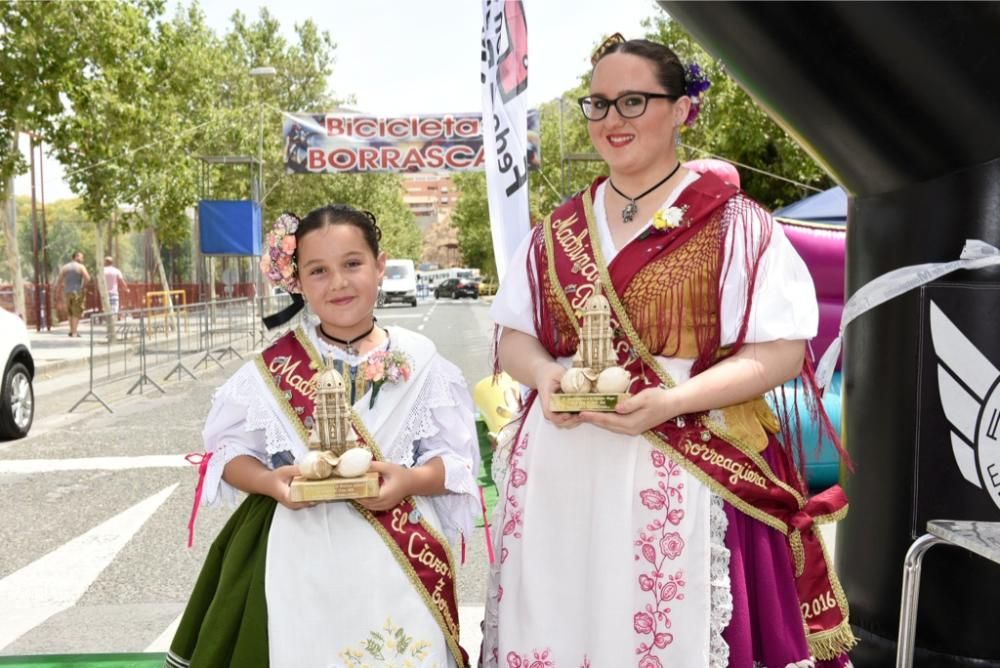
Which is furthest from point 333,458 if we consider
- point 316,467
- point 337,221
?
point 337,221

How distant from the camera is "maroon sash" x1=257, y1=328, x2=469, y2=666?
7.78ft

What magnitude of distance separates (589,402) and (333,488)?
610 millimetres

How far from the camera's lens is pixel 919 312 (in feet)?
9.37

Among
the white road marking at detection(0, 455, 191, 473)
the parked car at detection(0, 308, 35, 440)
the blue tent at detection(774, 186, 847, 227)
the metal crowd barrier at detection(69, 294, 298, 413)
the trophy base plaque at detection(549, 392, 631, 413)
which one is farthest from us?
the metal crowd barrier at detection(69, 294, 298, 413)

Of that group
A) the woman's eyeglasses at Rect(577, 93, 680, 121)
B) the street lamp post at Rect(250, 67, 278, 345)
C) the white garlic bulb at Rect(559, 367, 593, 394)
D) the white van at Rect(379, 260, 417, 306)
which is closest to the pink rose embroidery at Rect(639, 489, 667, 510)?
the white garlic bulb at Rect(559, 367, 593, 394)

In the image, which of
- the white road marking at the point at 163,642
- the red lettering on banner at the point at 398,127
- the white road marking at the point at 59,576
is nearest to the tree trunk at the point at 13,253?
the red lettering on banner at the point at 398,127

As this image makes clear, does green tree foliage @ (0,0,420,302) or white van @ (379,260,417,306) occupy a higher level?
green tree foliage @ (0,0,420,302)

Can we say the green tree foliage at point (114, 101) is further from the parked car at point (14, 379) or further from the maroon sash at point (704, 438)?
the maroon sash at point (704, 438)

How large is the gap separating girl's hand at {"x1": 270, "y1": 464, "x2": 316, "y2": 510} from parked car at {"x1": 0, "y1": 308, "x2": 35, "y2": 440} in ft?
22.9

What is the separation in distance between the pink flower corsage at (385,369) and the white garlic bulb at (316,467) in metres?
0.31

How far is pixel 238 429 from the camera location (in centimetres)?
245

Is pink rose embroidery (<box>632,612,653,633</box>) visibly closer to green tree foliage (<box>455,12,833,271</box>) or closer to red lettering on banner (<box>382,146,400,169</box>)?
green tree foliage (<box>455,12,833,271</box>)

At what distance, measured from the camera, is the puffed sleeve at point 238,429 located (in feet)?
7.90

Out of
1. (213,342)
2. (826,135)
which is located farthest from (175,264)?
(826,135)
